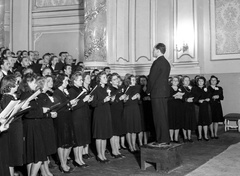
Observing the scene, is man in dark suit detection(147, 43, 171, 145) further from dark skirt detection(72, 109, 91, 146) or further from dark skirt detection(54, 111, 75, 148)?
dark skirt detection(54, 111, 75, 148)

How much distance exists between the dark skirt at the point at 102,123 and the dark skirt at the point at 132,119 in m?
0.87

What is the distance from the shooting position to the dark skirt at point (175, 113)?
24.6 ft

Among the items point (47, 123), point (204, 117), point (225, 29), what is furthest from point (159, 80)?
point (225, 29)

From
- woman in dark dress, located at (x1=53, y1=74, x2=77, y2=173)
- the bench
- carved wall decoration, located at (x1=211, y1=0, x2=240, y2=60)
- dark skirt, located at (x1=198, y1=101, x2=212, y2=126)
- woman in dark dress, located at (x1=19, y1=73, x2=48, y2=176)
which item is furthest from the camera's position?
carved wall decoration, located at (x1=211, y1=0, x2=240, y2=60)

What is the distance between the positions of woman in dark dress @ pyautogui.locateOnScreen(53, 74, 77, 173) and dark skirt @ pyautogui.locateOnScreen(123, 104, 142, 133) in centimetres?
169

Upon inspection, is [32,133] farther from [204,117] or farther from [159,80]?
[204,117]

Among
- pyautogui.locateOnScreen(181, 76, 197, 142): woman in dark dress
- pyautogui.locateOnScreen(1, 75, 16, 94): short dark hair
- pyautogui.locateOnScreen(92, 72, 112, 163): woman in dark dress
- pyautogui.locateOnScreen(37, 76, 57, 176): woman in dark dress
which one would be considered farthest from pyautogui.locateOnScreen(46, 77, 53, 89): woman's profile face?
pyautogui.locateOnScreen(181, 76, 197, 142): woman in dark dress

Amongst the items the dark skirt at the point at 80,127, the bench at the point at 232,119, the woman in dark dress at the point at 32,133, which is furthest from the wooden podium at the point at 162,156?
the bench at the point at 232,119

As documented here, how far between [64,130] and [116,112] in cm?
164

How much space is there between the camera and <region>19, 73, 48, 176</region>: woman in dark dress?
14.3 ft

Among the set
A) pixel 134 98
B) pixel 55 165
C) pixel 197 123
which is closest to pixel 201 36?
pixel 197 123

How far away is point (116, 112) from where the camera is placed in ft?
21.4

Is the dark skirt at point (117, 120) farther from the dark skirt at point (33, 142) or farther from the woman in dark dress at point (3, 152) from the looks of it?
the woman in dark dress at point (3, 152)

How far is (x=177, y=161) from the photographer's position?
532cm
